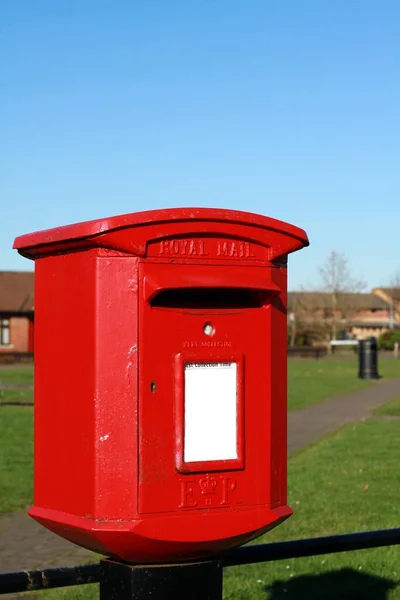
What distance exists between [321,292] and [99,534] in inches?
2937

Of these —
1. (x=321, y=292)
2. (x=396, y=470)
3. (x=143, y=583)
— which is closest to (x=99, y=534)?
(x=143, y=583)

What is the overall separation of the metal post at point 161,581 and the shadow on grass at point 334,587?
308 centimetres

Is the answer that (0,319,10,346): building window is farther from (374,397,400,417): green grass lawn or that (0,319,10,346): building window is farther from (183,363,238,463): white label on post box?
(183,363,238,463): white label on post box

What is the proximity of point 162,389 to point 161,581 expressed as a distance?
1.85ft

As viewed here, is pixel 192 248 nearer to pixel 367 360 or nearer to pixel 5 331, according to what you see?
pixel 367 360

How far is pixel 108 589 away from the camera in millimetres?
2768

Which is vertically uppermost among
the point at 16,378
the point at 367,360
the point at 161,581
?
the point at 161,581

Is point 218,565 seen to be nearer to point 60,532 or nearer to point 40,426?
point 60,532

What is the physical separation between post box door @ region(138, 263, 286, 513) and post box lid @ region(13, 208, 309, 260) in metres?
0.10

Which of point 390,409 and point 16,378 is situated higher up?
point 16,378

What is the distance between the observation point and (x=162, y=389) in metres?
2.62

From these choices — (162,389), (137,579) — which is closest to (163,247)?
(162,389)

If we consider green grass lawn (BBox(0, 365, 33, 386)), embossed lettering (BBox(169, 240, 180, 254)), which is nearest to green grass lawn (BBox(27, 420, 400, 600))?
embossed lettering (BBox(169, 240, 180, 254))

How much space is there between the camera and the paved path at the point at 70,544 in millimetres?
7270
